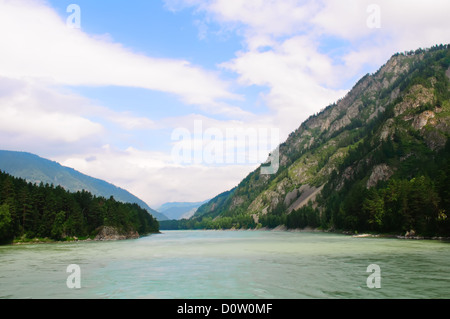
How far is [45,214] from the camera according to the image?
119438 millimetres

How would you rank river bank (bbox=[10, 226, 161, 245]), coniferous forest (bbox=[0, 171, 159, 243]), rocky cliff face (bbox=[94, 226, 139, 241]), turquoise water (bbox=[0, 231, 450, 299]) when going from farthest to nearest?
rocky cliff face (bbox=[94, 226, 139, 241]) < river bank (bbox=[10, 226, 161, 245]) < coniferous forest (bbox=[0, 171, 159, 243]) < turquoise water (bbox=[0, 231, 450, 299])

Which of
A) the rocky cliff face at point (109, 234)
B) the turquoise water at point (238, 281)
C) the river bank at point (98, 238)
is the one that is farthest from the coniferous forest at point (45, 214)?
the turquoise water at point (238, 281)

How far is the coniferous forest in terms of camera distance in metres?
106

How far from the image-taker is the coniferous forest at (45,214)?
10569 cm

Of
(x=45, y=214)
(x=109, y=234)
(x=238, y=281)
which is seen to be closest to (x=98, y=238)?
(x=109, y=234)

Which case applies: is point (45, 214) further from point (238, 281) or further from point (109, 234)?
point (238, 281)

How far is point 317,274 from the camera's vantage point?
36719 millimetres

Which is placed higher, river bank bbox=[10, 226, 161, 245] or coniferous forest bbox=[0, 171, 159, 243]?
coniferous forest bbox=[0, 171, 159, 243]

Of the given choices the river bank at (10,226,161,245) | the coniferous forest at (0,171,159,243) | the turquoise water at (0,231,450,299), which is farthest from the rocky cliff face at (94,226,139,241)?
the turquoise water at (0,231,450,299)

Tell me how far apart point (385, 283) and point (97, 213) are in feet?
461

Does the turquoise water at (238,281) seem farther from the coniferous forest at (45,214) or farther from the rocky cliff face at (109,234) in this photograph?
the rocky cliff face at (109,234)

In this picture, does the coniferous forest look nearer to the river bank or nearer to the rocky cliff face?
the river bank
